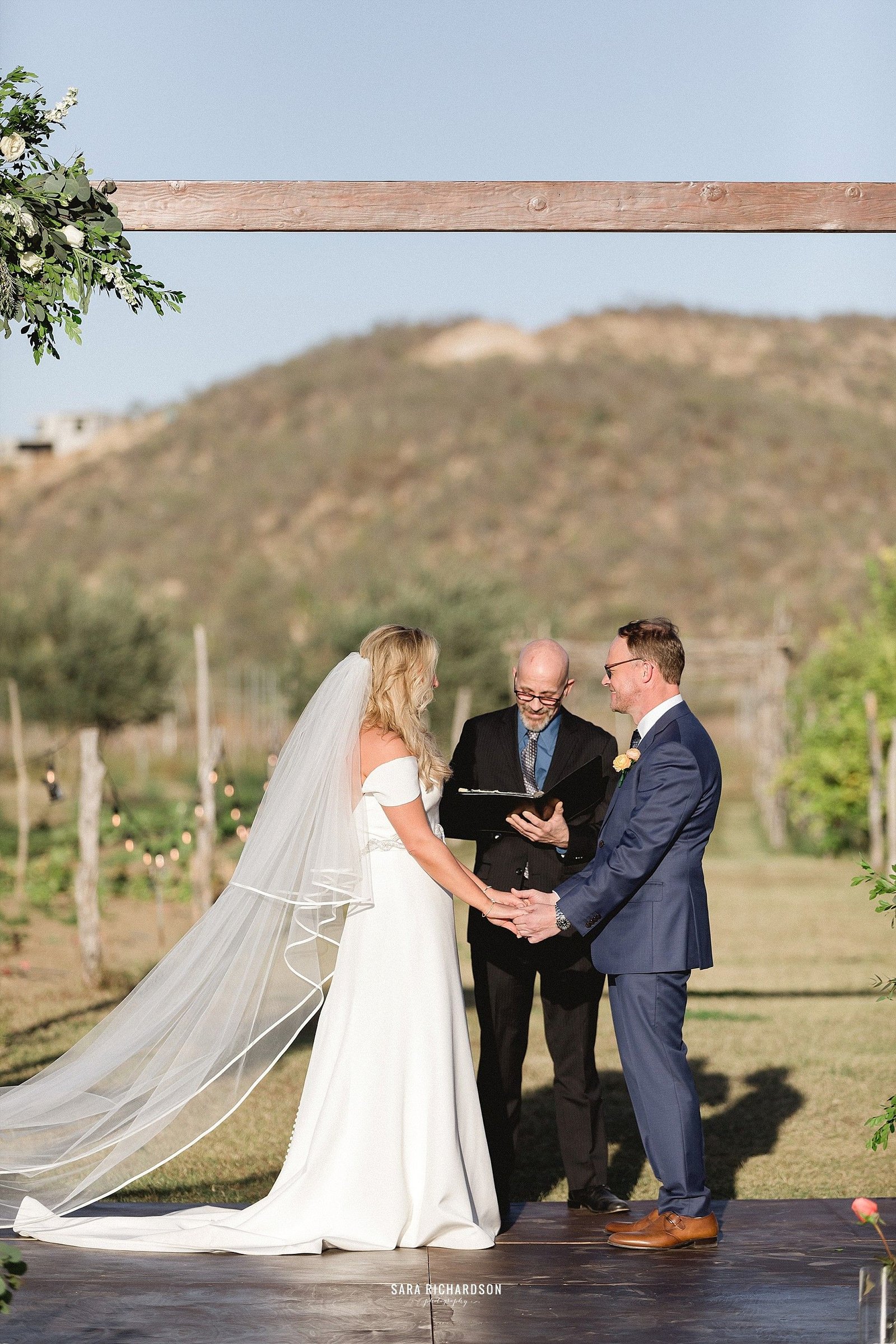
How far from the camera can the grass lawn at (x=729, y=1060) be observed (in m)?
6.58

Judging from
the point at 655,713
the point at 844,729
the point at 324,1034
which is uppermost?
the point at 844,729

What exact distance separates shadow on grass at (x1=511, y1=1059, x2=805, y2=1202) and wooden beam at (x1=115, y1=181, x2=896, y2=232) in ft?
12.3

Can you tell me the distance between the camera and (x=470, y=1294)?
4.16m

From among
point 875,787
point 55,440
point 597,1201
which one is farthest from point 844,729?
point 55,440

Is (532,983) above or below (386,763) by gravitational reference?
below

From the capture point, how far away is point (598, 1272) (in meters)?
4.34

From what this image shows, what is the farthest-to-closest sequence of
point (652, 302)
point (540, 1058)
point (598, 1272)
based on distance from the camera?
1. point (652, 302)
2. point (540, 1058)
3. point (598, 1272)

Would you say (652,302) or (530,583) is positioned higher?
(652,302)

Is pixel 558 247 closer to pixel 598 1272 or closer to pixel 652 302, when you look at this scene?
pixel 652 302

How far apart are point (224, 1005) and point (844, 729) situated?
17.5m

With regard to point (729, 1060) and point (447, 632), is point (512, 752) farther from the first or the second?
point (447, 632)

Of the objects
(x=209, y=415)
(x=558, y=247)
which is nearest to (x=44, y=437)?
(x=209, y=415)

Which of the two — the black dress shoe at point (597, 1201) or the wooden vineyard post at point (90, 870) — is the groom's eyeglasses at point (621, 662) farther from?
the wooden vineyard post at point (90, 870)

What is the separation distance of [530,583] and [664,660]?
50.4 m
